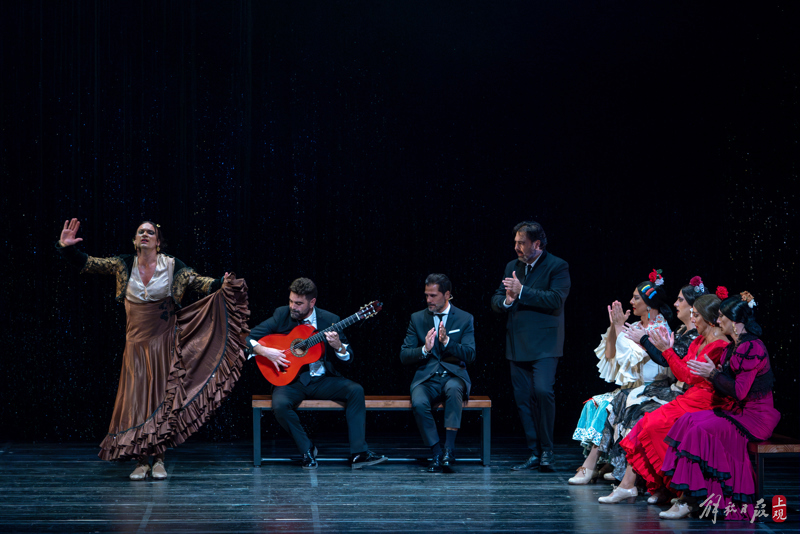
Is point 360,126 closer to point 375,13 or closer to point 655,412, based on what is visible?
point 375,13

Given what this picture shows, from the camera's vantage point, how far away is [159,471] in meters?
4.96

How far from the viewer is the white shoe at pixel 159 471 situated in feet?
16.2

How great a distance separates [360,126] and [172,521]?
3.61 metres

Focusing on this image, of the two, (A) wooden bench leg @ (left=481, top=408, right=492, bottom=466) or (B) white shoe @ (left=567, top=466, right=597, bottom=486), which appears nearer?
(B) white shoe @ (left=567, top=466, right=597, bottom=486)

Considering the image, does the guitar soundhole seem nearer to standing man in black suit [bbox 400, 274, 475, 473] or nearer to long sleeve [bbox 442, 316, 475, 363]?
standing man in black suit [bbox 400, 274, 475, 473]

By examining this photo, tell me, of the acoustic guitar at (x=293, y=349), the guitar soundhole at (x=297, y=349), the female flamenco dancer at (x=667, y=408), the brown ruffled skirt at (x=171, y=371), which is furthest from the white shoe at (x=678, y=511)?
the brown ruffled skirt at (x=171, y=371)

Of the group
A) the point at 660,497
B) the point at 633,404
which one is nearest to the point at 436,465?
the point at 633,404

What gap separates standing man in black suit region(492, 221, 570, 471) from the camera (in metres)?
5.21

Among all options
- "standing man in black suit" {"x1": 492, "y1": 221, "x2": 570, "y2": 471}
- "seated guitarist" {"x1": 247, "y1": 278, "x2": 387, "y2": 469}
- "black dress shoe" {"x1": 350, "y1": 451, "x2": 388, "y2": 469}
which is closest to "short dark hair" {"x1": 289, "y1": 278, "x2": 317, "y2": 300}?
"seated guitarist" {"x1": 247, "y1": 278, "x2": 387, "y2": 469}

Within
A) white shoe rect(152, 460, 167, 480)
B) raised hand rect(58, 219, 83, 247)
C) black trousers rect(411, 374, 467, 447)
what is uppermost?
raised hand rect(58, 219, 83, 247)

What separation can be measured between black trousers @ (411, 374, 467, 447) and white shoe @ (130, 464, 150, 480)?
1.63 meters

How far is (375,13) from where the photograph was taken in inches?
262

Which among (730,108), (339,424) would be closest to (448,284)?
(339,424)

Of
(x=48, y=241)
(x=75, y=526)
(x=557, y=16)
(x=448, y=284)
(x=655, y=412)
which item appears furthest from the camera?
(x=557, y=16)
